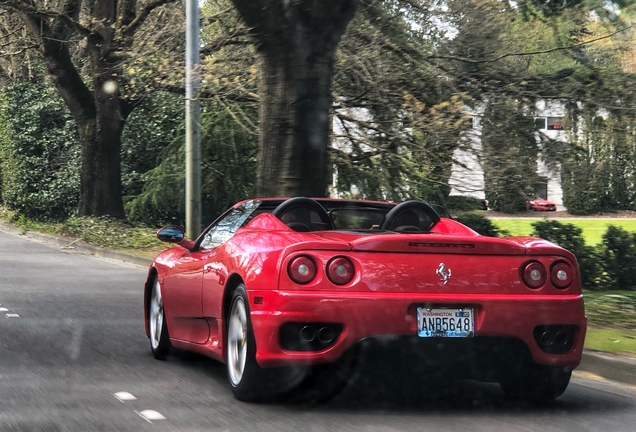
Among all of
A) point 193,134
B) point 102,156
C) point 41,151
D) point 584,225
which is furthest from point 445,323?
point 584,225

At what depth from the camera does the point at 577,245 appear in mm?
14688

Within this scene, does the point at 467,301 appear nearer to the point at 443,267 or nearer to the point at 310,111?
the point at 443,267

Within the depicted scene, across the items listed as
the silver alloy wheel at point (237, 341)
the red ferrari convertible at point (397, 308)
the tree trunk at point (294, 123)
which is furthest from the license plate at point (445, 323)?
the tree trunk at point (294, 123)

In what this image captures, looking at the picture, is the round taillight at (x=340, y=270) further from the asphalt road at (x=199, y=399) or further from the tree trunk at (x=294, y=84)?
the tree trunk at (x=294, y=84)

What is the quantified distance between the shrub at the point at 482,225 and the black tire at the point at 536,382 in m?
9.19

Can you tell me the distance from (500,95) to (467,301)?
1204 cm

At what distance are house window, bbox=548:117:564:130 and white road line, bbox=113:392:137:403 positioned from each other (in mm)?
12400

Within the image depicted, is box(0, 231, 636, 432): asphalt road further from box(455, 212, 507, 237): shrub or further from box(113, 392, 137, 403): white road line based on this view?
box(455, 212, 507, 237): shrub

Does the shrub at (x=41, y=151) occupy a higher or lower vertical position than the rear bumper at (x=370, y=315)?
higher

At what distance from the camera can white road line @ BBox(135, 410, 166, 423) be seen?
5.72 metres

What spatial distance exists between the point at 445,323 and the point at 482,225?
402 inches

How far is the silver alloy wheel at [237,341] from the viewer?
20.1ft

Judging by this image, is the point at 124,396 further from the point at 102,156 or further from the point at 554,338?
the point at 102,156

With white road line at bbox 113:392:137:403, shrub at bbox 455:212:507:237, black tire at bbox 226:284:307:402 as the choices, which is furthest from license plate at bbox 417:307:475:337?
shrub at bbox 455:212:507:237
